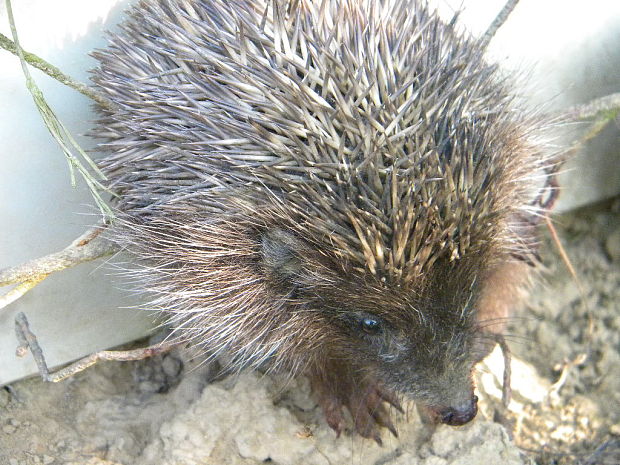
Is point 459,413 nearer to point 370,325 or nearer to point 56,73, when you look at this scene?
point 370,325

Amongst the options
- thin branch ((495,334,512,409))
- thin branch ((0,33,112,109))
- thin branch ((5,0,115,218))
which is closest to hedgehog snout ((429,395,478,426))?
thin branch ((495,334,512,409))

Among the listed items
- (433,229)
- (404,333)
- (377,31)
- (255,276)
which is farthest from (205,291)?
(377,31)

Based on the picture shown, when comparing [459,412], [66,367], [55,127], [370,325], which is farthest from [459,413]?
[55,127]

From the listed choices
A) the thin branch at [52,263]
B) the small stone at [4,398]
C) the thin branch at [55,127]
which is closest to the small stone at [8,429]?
the small stone at [4,398]

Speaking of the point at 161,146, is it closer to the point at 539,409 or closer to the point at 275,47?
the point at 275,47

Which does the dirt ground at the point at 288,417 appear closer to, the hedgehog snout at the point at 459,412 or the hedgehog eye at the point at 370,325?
the hedgehog snout at the point at 459,412
